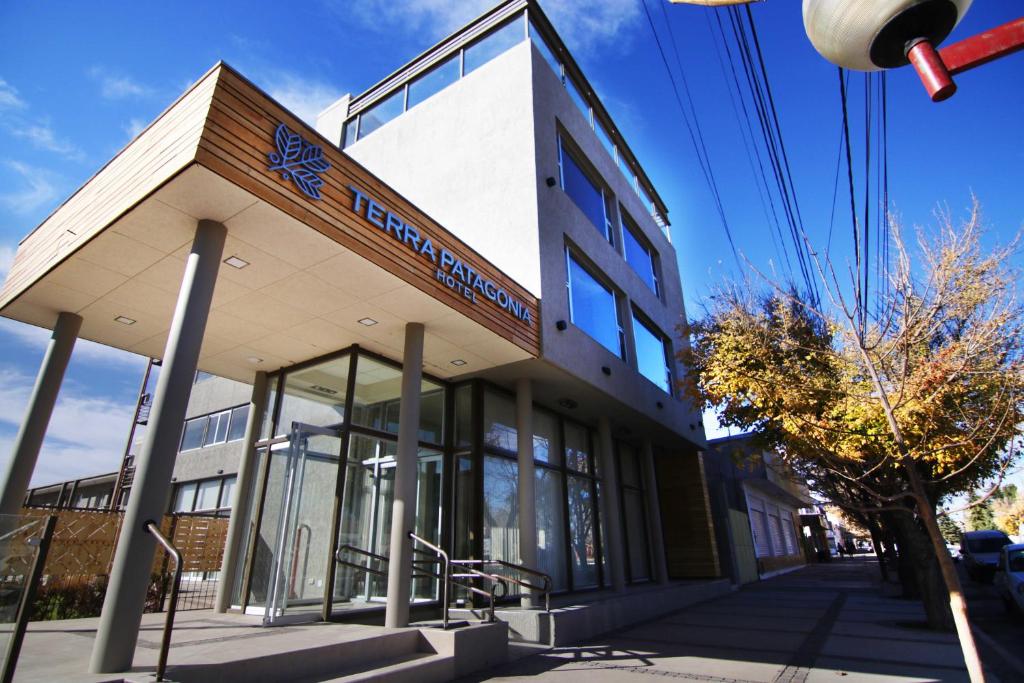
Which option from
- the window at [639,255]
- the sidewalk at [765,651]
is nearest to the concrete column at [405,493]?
the sidewalk at [765,651]

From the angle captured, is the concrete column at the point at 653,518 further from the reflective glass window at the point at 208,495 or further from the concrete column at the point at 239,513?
the reflective glass window at the point at 208,495

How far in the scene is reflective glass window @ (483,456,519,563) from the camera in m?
9.50

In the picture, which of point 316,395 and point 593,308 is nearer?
point 316,395

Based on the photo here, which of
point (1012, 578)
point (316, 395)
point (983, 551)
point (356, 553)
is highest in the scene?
point (316, 395)

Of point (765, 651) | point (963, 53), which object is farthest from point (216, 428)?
point (963, 53)

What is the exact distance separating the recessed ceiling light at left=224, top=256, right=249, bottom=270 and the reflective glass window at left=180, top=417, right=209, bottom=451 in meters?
15.9

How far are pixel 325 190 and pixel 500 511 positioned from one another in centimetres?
670

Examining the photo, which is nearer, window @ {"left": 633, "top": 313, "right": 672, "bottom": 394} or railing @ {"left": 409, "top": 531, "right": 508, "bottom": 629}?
railing @ {"left": 409, "top": 531, "right": 508, "bottom": 629}

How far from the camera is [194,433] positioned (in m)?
19.5

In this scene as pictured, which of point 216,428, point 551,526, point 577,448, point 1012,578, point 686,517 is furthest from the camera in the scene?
point 216,428

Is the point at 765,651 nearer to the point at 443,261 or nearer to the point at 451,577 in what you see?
the point at 451,577

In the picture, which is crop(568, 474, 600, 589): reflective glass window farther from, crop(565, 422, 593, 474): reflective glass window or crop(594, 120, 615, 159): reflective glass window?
crop(594, 120, 615, 159): reflective glass window

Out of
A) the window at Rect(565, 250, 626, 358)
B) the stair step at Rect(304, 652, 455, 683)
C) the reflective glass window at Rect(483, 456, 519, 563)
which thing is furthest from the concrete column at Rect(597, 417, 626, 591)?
the stair step at Rect(304, 652, 455, 683)

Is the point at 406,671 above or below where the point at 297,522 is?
below
